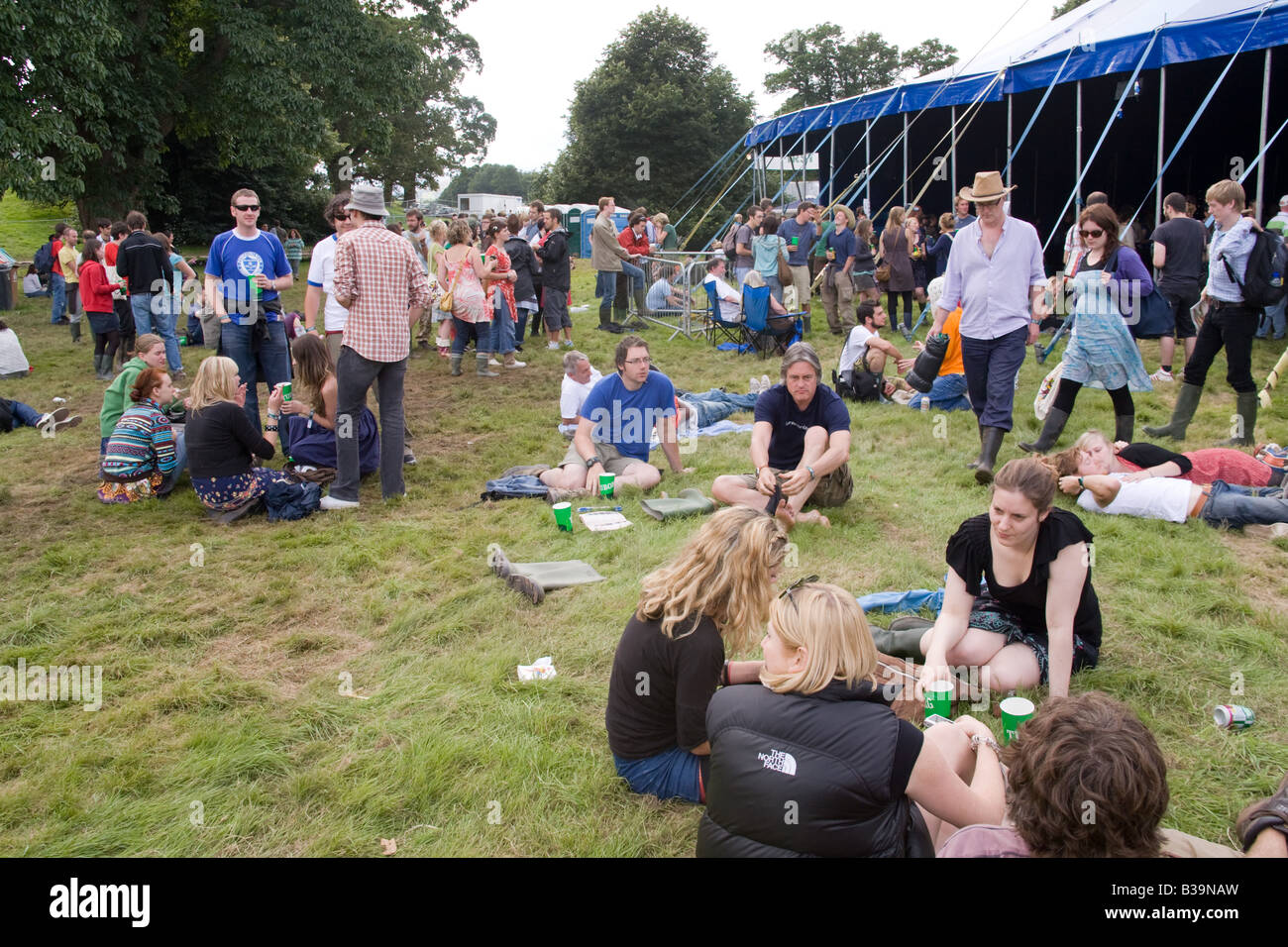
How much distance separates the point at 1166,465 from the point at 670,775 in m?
4.44

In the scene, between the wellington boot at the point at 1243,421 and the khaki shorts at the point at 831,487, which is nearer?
the khaki shorts at the point at 831,487

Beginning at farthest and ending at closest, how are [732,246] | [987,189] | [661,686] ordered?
[732,246] → [987,189] → [661,686]

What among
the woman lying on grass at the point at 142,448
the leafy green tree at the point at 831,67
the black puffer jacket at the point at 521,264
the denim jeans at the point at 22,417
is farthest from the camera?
the leafy green tree at the point at 831,67

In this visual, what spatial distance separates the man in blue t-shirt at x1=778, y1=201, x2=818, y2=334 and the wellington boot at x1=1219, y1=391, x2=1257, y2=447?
283 inches

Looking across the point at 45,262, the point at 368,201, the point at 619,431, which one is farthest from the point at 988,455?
the point at 45,262

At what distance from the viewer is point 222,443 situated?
247 inches

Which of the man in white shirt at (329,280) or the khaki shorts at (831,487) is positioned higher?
the man in white shirt at (329,280)

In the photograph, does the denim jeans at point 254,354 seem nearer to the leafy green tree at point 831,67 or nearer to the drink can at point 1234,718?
the drink can at point 1234,718

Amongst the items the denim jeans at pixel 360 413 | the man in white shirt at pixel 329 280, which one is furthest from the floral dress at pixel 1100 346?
the man in white shirt at pixel 329 280

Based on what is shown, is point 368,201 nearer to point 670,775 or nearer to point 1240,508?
point 670,775

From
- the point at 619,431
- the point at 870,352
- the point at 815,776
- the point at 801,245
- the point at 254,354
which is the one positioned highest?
the point at 801,245

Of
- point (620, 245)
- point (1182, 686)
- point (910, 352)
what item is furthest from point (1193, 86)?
point (1182, 686)

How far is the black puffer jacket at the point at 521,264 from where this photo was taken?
41.8 ft

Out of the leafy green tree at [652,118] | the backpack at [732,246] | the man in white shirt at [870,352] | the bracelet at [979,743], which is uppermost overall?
the leafy green tree at [652,118]
